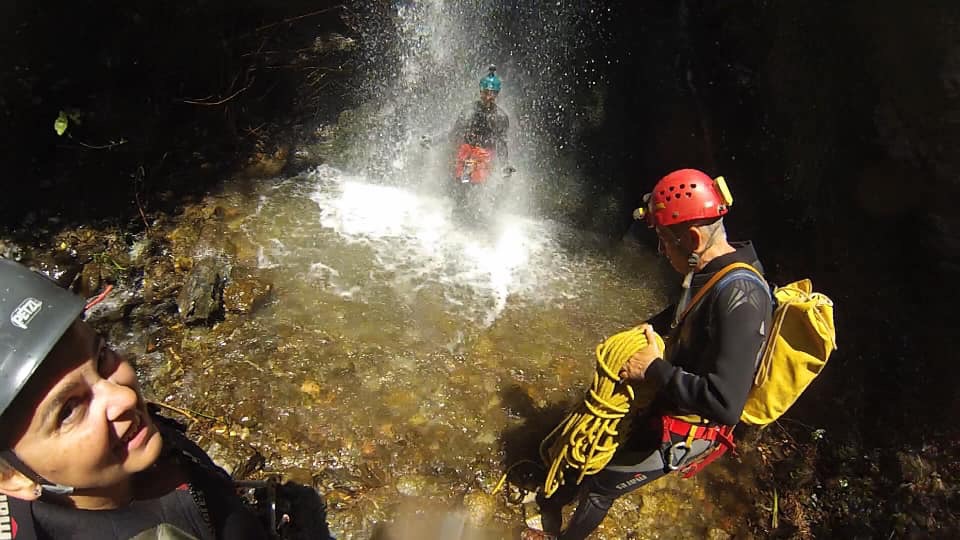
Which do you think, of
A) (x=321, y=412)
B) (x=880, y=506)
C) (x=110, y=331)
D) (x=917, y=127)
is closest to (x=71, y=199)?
(x=110, y=331)

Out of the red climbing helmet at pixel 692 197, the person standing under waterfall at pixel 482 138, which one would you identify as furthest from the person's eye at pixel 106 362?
the person standing under waterfall at pixel 482 138

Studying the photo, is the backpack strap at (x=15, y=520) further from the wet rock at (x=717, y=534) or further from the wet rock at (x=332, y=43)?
the wet rock at (x=332, y=43)

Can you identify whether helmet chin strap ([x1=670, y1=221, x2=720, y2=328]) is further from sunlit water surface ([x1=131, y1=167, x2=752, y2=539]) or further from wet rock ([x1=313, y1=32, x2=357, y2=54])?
wet rock ([x1=313, y1=32, x2=357, y2=54])

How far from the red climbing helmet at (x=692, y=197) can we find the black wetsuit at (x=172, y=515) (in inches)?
83.4

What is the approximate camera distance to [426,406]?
4.26 meters

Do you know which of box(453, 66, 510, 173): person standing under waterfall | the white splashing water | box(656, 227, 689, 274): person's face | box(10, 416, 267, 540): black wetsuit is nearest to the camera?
box(10, 416, 267, 540): black wetsuit

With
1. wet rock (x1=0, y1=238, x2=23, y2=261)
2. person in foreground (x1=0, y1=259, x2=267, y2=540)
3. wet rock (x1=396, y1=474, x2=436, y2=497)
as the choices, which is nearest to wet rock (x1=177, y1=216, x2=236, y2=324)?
wet rock (x1=0, y1=238, x2=23, y2=261)

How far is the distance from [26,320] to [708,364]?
2281mm

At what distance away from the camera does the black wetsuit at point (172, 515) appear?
125cm

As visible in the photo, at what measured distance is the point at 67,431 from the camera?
122 cm

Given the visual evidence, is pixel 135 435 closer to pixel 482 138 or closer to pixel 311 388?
pixel 311 388

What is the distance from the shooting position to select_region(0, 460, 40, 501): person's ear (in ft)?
3.90

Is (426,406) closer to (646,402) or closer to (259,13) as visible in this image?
(646,402)

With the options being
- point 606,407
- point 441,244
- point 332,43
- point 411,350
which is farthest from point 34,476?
point 332,43
